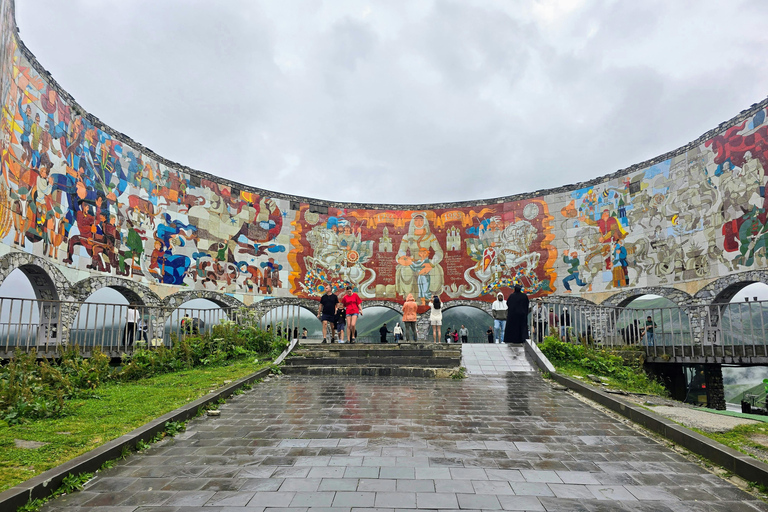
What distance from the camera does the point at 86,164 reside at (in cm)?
1634

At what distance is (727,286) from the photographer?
51.8ft

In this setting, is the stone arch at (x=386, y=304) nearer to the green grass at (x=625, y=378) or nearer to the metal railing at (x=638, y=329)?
the metal railing at (x=638, y=329)

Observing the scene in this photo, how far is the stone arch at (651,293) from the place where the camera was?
17234 millimetres

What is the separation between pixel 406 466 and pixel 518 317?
9283 millimetres

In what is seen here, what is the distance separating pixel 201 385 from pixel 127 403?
1583mm

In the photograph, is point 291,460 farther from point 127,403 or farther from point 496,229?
point 496,229

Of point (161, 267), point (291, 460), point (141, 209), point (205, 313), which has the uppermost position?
point (141, 209)

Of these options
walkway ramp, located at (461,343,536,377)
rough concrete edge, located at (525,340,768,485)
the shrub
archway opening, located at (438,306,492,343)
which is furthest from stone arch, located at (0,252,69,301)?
archway opening, located at (438,306,492,343)

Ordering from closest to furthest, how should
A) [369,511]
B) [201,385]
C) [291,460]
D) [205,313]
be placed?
1. [369,511]
2. [291,460]
3. [201,385]
4. [205,313]

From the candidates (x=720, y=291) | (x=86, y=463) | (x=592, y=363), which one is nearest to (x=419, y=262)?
(x=720, y=291)

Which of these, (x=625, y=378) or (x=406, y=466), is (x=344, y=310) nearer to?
(x=625, y=378)

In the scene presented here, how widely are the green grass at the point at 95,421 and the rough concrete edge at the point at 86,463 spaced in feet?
0.42

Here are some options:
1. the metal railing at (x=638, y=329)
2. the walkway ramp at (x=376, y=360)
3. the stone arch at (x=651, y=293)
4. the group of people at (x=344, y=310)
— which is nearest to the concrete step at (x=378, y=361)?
the walkway ramp at (x=376, y=360)

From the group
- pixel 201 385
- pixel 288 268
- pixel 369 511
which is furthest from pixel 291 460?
pixel 288 268
